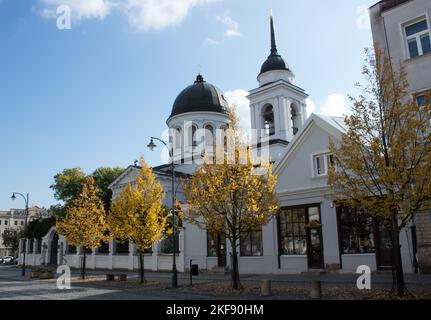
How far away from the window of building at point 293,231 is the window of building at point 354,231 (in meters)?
2.35

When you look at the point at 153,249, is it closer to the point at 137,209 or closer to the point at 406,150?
the point at 137,209

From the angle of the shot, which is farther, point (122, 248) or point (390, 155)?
point (122, 248)

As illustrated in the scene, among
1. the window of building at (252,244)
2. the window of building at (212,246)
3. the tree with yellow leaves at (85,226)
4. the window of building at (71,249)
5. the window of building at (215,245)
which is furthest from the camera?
the window of building at (71,249)

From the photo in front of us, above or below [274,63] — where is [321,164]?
below

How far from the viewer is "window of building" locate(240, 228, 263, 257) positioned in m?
26.2

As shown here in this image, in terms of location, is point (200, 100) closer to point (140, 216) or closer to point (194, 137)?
point (194, 137)

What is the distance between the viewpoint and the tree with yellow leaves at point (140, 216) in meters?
23.1

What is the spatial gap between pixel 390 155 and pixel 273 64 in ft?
93.8

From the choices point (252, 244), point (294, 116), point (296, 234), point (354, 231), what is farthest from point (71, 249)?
point (354, 231)

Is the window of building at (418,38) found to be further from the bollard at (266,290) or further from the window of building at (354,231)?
the bollard at (266,290)

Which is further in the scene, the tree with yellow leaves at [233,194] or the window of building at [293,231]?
the window of building at [293,231]

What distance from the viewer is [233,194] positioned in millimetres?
18297

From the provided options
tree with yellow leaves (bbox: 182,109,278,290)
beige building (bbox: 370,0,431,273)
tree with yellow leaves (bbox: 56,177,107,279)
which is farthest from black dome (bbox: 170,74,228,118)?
tree with yellow leaves (bbox: 182,109,278,290)

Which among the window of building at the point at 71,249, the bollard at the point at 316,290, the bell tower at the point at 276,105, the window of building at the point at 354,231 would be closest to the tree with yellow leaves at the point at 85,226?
the window of building at the point at 354,231
